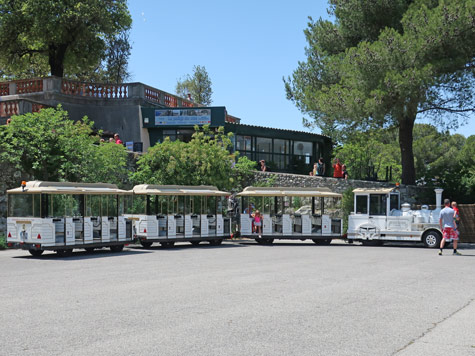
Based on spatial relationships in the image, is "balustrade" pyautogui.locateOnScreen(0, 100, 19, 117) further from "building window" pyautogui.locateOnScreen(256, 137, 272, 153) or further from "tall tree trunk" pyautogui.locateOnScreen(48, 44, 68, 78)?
"building window" pyautogui.locateOnScreen(256, 137, 272, 153)

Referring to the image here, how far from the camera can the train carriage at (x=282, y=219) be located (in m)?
25.8

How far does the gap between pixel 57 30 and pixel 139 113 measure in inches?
271

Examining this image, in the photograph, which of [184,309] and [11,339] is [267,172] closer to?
[184,309]

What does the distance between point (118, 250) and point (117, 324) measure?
13675 millimetres

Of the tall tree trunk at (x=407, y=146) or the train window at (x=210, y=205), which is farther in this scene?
the tall tree trunk at (x=407, y=146)

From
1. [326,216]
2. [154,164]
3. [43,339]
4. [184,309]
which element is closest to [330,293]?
[184,309]

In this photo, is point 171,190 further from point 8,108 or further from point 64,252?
point 8,108

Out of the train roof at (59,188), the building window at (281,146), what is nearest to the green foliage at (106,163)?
the train roof at (59,188)

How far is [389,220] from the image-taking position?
24594 mm

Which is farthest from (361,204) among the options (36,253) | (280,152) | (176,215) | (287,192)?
(280,152)

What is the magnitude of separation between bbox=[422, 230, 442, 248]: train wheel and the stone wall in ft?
19.7

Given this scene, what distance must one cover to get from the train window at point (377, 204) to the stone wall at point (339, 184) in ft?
16.7

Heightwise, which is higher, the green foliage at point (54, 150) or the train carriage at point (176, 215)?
the green foliage at point (54, 150)

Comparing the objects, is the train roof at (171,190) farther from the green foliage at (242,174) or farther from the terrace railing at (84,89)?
the terrace railing at (84,89)
